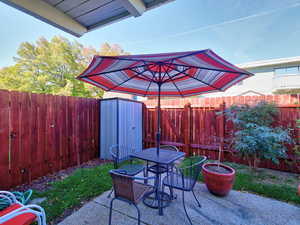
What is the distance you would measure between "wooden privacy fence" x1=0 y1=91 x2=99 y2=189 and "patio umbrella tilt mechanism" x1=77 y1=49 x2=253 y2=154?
5.58ft

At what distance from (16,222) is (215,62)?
2560mm

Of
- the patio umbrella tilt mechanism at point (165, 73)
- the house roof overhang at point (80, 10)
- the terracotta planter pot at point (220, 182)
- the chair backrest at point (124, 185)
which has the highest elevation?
the house roof overhang at point (80, 10)

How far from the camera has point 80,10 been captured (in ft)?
4.14

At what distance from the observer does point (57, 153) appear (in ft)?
11.6

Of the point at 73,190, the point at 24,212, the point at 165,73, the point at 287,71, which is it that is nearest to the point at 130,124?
the point at 73,190

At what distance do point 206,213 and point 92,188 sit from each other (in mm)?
2020

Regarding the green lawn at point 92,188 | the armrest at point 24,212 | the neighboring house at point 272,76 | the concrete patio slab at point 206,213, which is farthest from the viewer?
the neighboring house at point 272,76

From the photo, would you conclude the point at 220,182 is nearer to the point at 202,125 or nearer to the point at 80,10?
the point at 202,125

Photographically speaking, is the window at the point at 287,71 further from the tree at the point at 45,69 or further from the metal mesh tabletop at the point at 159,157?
the tree at the point at 45,69

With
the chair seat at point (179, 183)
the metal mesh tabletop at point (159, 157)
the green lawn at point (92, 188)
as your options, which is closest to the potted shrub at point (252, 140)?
the green lawn at point (92, 188)

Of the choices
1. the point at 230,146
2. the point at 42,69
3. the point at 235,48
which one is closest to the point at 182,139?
the point at 230,146

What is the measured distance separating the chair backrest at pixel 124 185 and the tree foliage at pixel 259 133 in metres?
2.64

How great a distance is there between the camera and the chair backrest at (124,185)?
Answer: 152 centimetres

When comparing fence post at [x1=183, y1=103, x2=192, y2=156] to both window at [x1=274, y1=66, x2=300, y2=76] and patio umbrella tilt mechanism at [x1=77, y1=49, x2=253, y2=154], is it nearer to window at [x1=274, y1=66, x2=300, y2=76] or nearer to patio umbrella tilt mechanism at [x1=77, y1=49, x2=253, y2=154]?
patio umbrella tilt mechanism at [x1=77, y1=49, x2=253, y2=154]
